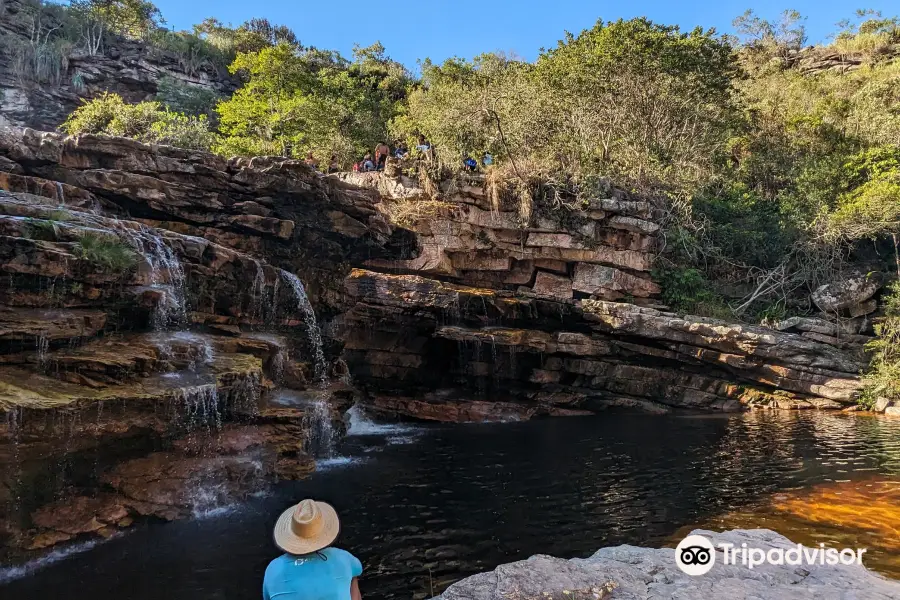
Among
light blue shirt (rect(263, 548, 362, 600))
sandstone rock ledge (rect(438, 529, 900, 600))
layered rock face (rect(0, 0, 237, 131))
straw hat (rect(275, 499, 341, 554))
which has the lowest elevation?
sandstone rock ledge (rect(438, 529, 900, 600))

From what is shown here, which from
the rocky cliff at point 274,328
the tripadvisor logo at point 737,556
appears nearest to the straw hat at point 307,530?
the tripadvisor logo at point 737,556

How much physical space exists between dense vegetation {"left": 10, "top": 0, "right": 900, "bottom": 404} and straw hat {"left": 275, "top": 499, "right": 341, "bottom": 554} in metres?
18.3

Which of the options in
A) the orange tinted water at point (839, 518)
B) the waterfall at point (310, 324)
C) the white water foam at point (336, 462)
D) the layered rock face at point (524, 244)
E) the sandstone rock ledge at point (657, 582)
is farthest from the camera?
the layered rock face at point (524, 244)

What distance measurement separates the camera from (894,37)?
38.0m

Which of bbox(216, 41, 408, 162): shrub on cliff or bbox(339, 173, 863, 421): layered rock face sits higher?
bbox(216, 41, 408, 162): shrub on cliff

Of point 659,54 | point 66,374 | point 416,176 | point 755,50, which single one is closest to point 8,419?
point 66,374

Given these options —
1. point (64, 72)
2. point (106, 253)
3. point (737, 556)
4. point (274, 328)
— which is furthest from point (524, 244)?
point (64, 72)

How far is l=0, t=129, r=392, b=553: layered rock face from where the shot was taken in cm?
860

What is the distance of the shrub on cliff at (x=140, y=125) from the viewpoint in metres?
24.0

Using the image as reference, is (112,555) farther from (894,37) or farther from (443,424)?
(894,37)

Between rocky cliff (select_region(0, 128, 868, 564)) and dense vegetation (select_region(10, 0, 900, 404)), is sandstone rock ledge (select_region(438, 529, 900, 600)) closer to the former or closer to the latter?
rocky cliff (select_region(0, 128, 868, 564))

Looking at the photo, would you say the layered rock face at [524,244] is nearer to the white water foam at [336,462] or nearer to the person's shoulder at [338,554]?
the white water foam at [336,462]

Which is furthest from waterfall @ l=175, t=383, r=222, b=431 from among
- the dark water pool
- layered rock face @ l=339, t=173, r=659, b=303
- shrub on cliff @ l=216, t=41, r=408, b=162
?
shrub on cliff @ l=216, t=41, r=408, b=162

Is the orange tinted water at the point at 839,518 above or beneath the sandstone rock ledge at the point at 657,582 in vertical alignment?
beneath
